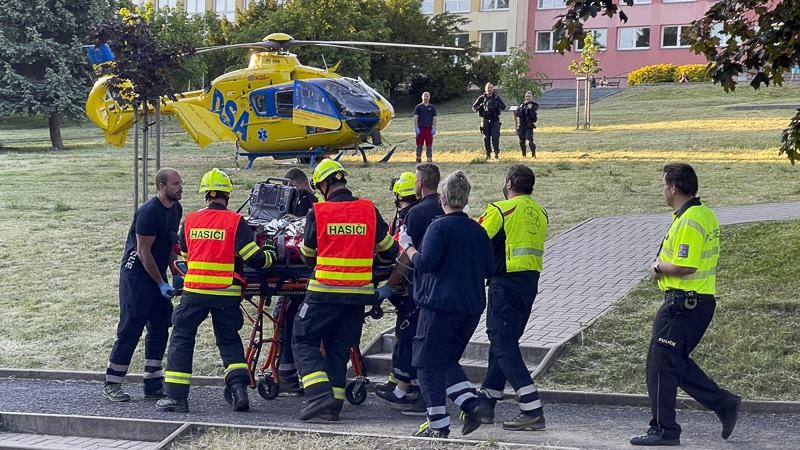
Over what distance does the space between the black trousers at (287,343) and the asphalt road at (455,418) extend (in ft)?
0.72

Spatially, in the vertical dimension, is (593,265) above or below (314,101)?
below

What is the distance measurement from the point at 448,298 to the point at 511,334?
73cm

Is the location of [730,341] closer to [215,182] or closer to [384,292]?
[384,292]

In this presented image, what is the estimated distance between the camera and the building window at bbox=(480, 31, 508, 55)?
67188mm

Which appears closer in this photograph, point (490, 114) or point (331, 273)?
point (331, 273)

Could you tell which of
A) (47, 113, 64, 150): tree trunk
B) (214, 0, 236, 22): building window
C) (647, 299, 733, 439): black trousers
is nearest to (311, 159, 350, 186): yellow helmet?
(647, 299, 733, 439): black trousers

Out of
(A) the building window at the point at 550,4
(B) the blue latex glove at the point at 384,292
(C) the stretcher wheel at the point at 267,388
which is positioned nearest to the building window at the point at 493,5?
(A) the building window at the point at 550,4

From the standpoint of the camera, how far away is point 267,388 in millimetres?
9078

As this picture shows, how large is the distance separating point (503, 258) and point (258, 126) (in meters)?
18.5

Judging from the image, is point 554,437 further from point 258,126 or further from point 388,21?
point 388,21

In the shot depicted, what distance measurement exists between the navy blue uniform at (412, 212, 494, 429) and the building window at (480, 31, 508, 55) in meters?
60.7

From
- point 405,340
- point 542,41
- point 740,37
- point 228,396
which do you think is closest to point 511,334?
point 405,340

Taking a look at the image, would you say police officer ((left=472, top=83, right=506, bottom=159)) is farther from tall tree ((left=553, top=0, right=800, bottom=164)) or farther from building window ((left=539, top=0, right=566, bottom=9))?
building window ((left=539, top=0, right=566, bottom=9))

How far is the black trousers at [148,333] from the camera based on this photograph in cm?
910
